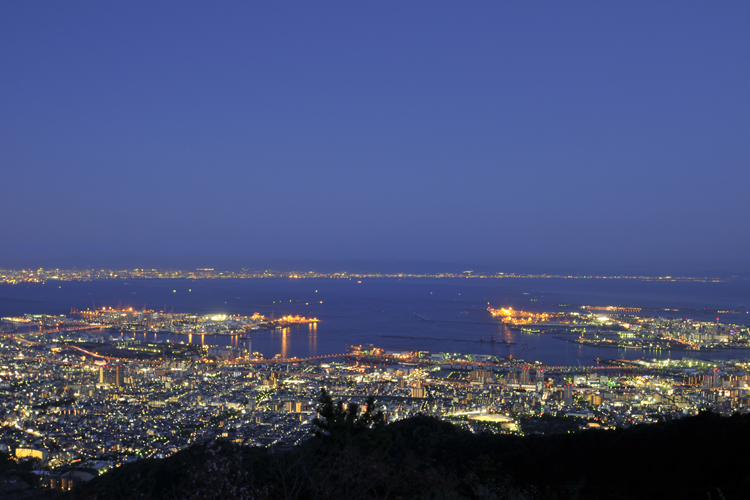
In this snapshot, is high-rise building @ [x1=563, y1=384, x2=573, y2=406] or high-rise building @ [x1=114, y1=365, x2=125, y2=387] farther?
high-rise building @ [x1=114, y1=365, x2=125, y2=387]

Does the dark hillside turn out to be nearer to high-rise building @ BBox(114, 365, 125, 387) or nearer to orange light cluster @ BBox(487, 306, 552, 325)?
high-rise building @ BBox(114, 365, 125, 387)

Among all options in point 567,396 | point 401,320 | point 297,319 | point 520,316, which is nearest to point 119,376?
point 567,396

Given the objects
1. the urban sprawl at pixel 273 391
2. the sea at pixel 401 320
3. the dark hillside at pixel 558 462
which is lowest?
Answer: the sea at pixel 401 320

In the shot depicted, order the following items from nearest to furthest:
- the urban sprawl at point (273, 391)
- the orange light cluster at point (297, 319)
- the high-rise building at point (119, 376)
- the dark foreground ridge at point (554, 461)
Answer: the dark foreground ridge at point (554, 461), the urban sprawl at point (273, 391), the high-rise building at point (119, 376), the orange light cluster at point (297, 319)

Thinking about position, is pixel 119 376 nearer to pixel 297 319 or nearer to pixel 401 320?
pixel 297 319

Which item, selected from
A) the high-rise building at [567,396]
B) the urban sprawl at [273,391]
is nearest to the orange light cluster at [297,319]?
the urban sprawl at [273,391]

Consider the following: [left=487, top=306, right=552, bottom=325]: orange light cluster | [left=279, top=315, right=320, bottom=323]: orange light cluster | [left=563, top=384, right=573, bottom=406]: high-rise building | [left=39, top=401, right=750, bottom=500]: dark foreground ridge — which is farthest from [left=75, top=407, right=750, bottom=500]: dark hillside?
[left=487, top=306, right=552, bottom=325]: orange light cluster

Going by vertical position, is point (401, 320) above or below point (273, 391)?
below

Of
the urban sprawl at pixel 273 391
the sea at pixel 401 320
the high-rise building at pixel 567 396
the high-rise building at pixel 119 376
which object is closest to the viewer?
the urban sprawl at pixel 273 391

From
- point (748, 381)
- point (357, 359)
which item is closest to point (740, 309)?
point (748, 381)

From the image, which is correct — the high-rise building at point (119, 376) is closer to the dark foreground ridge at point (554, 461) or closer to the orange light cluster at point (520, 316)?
the dark foreground ridge at point (554, 461)

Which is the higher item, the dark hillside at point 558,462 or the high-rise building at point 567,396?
the dark hillside at point 558,462

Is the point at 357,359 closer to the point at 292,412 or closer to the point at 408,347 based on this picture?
the point at 408,347
